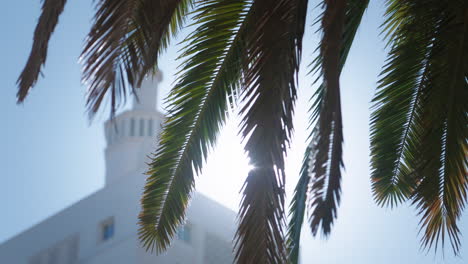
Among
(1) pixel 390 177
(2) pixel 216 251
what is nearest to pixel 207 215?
(2) pixel 216 251

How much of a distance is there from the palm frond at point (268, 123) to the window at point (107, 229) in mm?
17204

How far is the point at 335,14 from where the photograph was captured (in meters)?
4.29

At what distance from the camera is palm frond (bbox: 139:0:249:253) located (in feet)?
19.1

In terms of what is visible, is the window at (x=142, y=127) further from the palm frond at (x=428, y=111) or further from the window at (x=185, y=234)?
the palm frond at (x=428, y=111)

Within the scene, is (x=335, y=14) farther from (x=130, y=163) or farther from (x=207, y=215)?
(x=130, y=163)

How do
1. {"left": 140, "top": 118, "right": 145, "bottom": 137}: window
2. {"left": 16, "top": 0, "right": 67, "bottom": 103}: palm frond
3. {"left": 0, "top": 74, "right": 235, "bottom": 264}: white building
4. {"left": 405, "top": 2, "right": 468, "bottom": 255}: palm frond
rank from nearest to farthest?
{"left": 16, "top": 0, "right": 67, "bottom": 103}: palm frond → {"left": 405, "top": 2, "right": 468, "bottom": 255}: palm frond → {"left": 0, "top": 74, "right": 235, "bottom": 264}: white building → {"left": 140, "top": 118, "right": 145, "bottom": 137}: window

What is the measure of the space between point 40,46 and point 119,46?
2.67 feet

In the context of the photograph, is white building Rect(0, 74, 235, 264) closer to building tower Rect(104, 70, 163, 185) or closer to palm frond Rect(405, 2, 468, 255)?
building tower Rect(104, 70, 163, 185)

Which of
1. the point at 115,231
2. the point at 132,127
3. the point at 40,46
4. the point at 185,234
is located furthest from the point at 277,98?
the point at 132,127

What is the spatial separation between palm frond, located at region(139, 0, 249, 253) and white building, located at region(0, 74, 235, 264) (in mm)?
13583

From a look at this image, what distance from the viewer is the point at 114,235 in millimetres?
21531

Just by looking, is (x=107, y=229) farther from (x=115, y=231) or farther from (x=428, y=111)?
(x=428, y=111)

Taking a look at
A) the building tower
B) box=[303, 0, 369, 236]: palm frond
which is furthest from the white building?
box=[303, 0, 369, 236]: palm frond

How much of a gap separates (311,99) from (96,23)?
2415 millimetres
